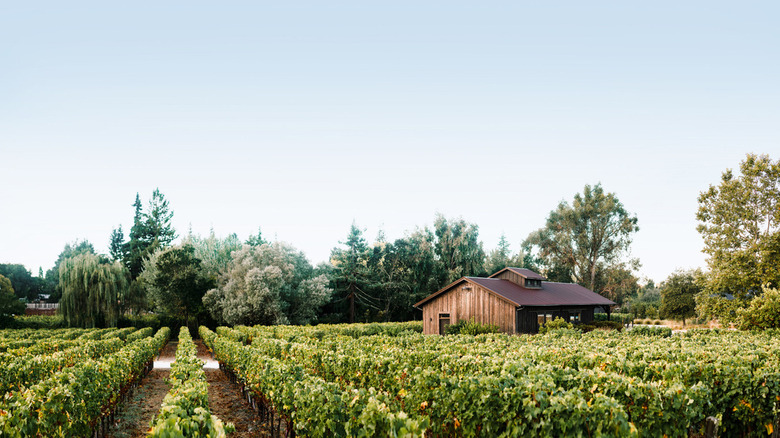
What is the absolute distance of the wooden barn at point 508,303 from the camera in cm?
2809

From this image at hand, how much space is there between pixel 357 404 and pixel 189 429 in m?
1.88

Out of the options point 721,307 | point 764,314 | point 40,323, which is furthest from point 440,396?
point 40,323

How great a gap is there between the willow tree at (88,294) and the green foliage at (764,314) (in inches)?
1486

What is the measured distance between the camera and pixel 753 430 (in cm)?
793

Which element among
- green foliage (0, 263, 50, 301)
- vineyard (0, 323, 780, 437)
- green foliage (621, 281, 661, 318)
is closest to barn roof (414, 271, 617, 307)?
vineyard (0, 323, 780, 437)

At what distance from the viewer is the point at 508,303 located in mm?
28047

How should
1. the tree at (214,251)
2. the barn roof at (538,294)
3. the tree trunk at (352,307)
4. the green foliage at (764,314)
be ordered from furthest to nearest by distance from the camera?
the tree trunk at (352,307) → the tree at (214,251) → the barn roof at (538,294) → the green foliage at (764,314)

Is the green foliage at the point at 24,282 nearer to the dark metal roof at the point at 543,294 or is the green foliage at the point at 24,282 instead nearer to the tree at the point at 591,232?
the dark metal roof at the point at 543,294

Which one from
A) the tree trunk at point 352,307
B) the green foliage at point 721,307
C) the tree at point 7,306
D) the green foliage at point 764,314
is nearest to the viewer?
the green foliage at point 764,314

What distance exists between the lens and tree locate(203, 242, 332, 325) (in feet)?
121

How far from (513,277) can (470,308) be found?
6035 millimetres

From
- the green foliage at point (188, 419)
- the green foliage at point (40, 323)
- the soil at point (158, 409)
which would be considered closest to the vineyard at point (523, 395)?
the soil at point (158, 409)

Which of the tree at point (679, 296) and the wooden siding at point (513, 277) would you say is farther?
the tree at point (679, 296)

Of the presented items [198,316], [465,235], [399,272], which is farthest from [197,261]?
[465,235]
